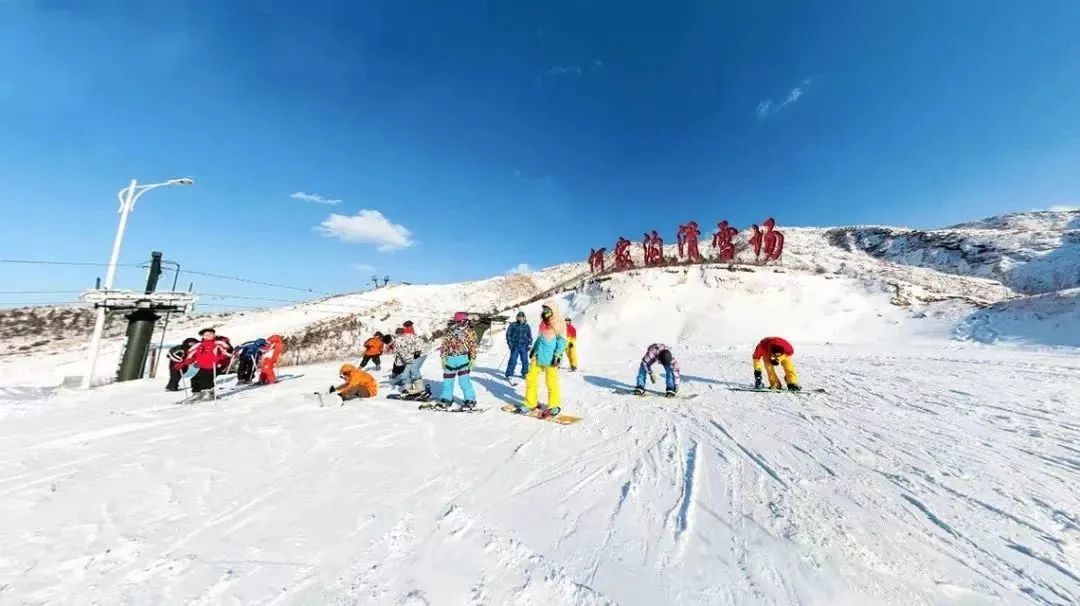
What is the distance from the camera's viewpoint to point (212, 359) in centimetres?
918

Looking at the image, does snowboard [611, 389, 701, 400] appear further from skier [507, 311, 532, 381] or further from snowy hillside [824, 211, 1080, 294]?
snowy hillside [824, 211, 1080, 294]

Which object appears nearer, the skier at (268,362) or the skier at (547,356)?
the skier at (547,356)

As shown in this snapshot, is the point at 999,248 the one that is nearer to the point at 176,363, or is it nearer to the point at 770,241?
the point at 770,241

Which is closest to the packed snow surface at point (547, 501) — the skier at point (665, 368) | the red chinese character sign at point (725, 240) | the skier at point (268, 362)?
the skier at point (665, 368)

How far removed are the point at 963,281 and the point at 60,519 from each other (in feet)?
195

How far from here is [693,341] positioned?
23469 millimetres

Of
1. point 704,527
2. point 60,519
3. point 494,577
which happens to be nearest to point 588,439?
point 704,527

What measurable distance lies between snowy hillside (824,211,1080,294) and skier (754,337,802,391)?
50.6 m

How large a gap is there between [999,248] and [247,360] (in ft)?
260

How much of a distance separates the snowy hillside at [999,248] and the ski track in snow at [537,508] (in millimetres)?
55118

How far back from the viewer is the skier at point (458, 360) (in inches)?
311

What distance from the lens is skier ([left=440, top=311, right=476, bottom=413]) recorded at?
7906 mm

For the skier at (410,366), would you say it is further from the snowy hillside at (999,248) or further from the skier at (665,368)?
the snowy hillside at (999,248)

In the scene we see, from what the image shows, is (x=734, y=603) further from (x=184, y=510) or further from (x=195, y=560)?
(x=184, y=510)
